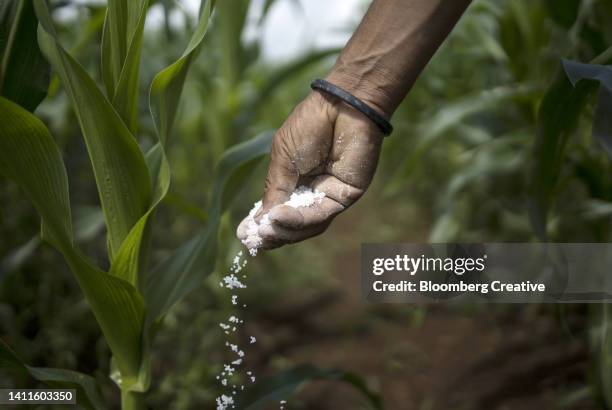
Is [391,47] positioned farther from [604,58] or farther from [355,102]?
[604,58]

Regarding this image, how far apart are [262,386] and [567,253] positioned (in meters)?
0.47

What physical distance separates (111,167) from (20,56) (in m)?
0.17

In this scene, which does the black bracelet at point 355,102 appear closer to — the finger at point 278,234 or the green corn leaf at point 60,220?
the finger at point 278,234

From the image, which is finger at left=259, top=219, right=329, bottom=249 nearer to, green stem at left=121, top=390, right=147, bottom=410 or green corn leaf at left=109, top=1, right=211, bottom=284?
green corn leaf at left=109, top=1, right=211, bottom=284

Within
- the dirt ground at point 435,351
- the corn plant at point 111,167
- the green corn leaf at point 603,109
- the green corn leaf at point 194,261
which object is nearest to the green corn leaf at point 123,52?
the corn plant at point 111,167

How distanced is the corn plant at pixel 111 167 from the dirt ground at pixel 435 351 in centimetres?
64

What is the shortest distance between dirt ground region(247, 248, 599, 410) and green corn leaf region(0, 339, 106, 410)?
2.03 feet

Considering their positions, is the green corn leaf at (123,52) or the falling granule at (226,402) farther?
the falling granule at (226,402)

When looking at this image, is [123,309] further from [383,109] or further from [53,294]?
[53,294]

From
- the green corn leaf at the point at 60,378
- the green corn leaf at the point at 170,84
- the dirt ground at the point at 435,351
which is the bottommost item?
the dirt ground at the point at 435,351

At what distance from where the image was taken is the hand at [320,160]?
653 mm

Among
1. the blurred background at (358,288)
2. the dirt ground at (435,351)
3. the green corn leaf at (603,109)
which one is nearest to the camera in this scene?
the green corn leaf at (603,109)

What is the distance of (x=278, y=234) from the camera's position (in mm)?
640

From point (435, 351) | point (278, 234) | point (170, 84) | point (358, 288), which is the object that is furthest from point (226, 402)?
point (358, 288)
